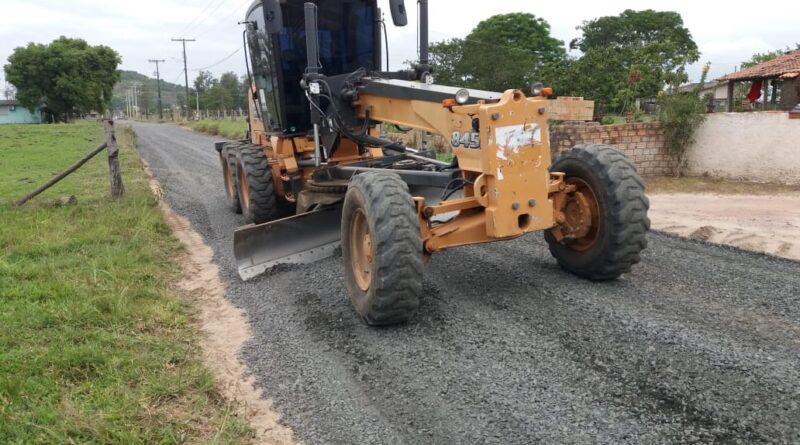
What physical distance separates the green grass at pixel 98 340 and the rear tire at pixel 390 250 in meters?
1.28

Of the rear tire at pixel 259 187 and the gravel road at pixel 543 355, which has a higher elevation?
the rear tire at pixel 259 187

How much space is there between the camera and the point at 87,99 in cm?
6331

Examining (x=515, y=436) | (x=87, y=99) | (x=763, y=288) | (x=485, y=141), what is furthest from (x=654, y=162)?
(x=87, y=99)

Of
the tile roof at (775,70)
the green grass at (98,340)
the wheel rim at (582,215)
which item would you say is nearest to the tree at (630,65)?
the tile roof at (775,70)

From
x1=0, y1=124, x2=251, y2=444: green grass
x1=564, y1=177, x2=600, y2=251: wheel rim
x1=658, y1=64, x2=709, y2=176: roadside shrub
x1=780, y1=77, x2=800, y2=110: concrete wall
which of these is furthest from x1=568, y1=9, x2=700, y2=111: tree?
x1=0, y1=124, x2=251, y2=444: green grass

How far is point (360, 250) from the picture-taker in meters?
5.18

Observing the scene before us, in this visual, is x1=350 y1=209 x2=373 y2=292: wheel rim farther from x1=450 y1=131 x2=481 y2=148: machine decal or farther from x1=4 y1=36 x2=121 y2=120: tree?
x1=4 y1=36 x2=121 y2=120: tree

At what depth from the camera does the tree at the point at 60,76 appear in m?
62.8

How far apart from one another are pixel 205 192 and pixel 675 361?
10.2 metres

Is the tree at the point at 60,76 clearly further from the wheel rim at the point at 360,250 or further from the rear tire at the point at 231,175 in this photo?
the wheel rim at the point at 360,250

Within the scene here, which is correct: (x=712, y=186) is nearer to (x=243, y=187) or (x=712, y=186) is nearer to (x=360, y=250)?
(x=243, y=187)

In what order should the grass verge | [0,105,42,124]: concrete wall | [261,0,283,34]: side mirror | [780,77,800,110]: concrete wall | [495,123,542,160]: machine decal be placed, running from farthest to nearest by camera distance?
[0,105,42,124]: concrete wall, [780,77,800,110]: concrete wall, the grass verge, [261,0,283,34]: side mirror, [495,123,542,160]: machine decal

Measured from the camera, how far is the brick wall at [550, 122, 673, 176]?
11812 mm

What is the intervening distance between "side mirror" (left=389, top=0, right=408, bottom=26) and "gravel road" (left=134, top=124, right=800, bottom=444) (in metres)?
2.84
